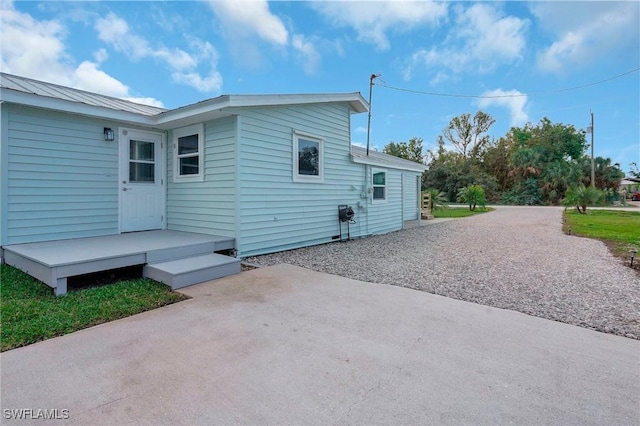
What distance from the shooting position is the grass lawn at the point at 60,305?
9.39 ft

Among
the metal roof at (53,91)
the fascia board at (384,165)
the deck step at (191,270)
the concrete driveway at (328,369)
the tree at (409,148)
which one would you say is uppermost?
the tree at (409,148)

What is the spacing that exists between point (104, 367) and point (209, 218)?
4.24 metres

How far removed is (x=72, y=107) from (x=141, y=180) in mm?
1780

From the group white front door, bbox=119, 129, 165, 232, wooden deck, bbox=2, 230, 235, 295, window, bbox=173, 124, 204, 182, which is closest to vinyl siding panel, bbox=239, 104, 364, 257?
wooden deck, bbox=2, 230, 235, 295

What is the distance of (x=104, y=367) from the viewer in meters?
2.31

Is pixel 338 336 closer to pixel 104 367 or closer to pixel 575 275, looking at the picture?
pixel 104 367

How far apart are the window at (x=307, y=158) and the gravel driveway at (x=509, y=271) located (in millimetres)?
1667

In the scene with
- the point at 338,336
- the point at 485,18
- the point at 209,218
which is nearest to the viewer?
the point at 338,336

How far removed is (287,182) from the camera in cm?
693

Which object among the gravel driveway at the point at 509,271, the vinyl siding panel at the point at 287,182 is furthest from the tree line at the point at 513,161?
the vinyl siding panel at the point at 287,182

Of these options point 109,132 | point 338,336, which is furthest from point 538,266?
point 109,132

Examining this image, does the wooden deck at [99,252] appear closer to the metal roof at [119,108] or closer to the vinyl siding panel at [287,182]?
the vinyl siding panel at [287,182]

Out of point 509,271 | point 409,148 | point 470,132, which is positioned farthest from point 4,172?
point 470,132

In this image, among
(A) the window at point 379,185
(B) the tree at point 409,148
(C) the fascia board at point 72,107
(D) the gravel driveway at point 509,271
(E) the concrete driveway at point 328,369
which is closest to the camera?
(E) the concrete driveway at point 328,369
